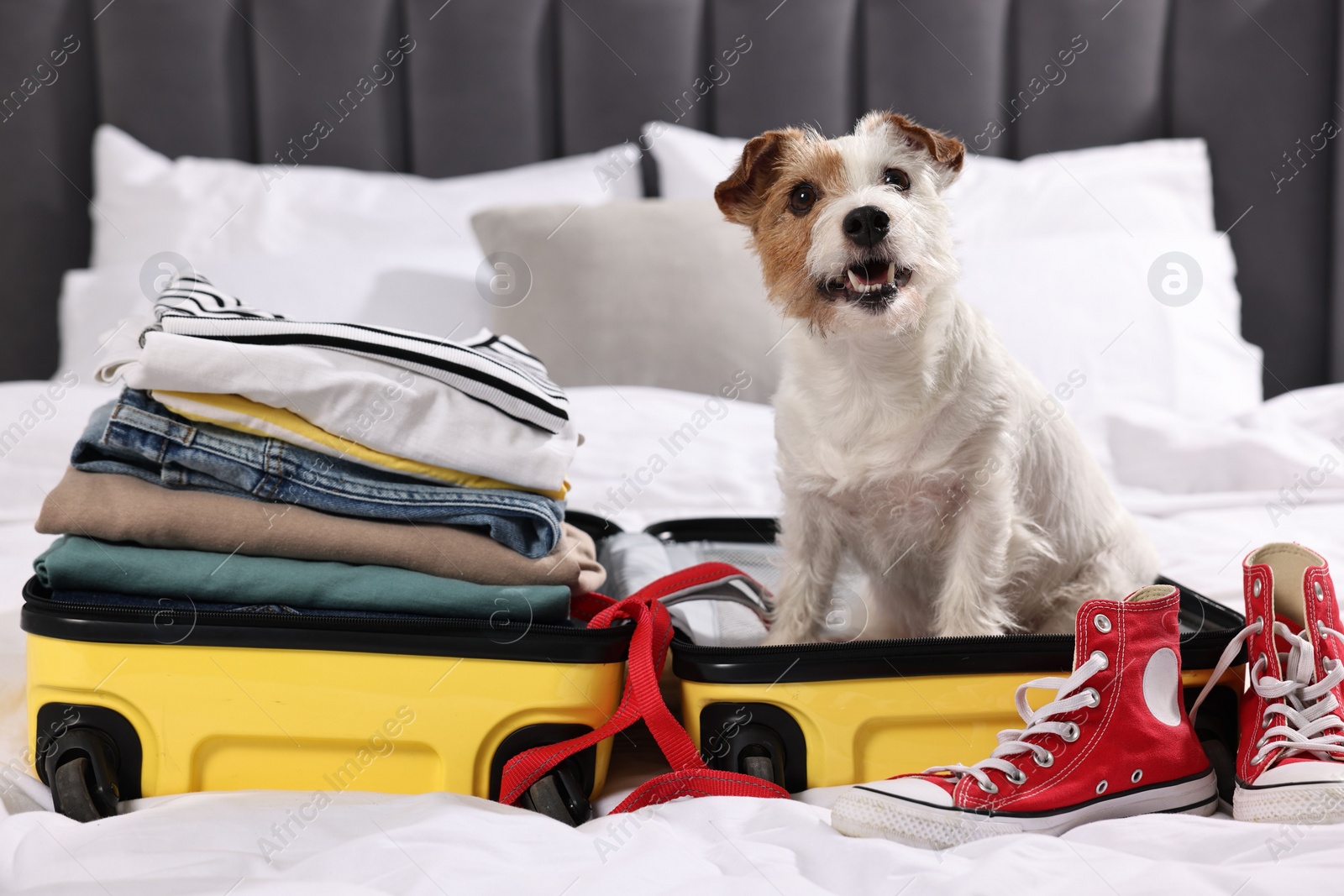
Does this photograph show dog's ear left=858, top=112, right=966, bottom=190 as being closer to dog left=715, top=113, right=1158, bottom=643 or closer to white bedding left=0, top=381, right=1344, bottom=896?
dog left=715, top=113, right=1158, bottom=643

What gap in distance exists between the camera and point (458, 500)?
2.73 ft

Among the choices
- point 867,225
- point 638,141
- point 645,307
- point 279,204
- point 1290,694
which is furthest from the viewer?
point 638,141

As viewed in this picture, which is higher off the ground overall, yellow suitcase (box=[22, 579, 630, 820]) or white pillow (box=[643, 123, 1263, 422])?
white pillow (box=[643, 123, 1263, 422])

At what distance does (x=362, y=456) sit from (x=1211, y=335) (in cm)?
182

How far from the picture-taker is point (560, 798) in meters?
0.77

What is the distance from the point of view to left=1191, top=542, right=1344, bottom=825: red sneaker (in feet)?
2.19

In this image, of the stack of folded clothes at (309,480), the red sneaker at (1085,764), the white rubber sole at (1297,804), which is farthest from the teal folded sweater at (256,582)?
the white rubber sole at (1297,804)

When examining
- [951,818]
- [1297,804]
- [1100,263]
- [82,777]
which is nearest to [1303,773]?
[1297,804]

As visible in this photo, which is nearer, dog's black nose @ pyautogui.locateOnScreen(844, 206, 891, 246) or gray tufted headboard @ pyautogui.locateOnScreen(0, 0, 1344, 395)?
dog's black nose @ pyautogui.locateOnScreen(844, 206, 891, 246)

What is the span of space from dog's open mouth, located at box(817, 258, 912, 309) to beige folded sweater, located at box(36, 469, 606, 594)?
1.27 ft

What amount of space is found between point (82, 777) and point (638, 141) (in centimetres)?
193

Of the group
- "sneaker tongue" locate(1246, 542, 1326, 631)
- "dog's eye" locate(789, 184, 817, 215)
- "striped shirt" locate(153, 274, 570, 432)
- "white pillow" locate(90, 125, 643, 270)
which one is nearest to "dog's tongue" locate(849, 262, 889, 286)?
"dog's eye" locate(789, 184, 817, 215)

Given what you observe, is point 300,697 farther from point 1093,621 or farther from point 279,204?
point 279,204

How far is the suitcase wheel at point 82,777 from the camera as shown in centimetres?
73
